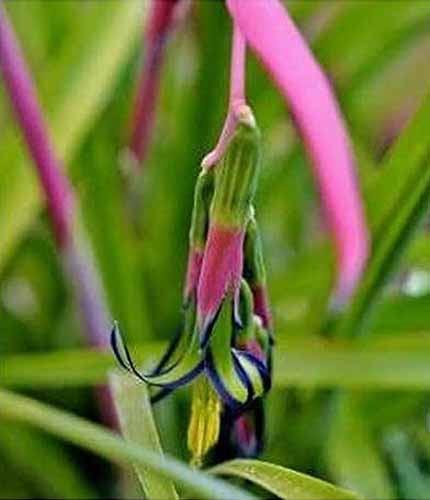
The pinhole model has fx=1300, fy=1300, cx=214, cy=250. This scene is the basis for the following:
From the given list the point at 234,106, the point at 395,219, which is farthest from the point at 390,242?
the point at 234,106

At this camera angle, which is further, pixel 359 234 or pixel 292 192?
pixel 292 192

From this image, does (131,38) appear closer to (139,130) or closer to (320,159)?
(139,130)

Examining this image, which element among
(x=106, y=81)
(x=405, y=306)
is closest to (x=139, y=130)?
(x=106, y=81)

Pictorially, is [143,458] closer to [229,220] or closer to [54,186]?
[229,220]

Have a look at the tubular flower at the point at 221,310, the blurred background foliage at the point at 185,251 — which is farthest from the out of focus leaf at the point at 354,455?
the tubular flower at the point at 221,310

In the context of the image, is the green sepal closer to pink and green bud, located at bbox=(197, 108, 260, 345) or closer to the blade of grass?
pink and green bud, located at bbox=(197, 108, 260, 345)

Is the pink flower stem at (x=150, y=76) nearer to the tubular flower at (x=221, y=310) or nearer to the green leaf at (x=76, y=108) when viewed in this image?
the green leaf at (x=76, y=108)

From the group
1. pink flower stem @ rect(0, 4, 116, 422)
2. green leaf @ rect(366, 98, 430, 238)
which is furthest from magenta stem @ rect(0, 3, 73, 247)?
green leaf @ rect(366, 98, 430, 238)
